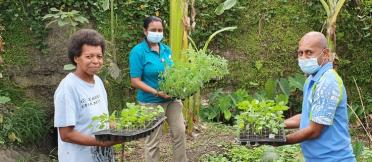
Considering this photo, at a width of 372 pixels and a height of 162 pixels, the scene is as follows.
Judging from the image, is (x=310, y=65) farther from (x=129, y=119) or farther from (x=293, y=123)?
(x=129, y=119)

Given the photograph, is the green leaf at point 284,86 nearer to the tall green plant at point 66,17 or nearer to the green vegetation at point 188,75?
the green vegetation at point 188,75

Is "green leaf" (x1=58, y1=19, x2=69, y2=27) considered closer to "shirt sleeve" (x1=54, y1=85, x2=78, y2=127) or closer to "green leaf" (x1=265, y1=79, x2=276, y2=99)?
"green leaf" (x1=265, y1=79, x2=276, y2=99)

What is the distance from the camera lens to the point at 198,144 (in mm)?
6113

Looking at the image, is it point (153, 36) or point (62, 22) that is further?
point (62, 22)

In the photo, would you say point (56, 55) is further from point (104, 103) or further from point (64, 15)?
point (104, 103)

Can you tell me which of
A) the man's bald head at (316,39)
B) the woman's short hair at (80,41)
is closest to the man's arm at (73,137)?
the woman's short hair at (80,41)

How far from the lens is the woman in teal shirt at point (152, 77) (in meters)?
4.73

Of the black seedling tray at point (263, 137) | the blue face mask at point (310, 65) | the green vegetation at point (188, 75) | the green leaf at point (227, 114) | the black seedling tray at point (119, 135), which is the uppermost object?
the blue face mask at point (310, 65)

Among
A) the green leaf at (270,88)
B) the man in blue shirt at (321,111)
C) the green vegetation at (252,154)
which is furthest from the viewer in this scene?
the green leaf at (270,88)

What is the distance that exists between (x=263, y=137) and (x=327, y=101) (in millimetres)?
436

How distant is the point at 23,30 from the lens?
7000mm

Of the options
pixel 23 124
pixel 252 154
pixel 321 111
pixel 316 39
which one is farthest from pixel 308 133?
pixel 23 124

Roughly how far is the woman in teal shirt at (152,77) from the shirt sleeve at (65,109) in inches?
71.2

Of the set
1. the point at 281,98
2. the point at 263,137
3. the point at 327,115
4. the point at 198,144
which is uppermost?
the point at 327,115
